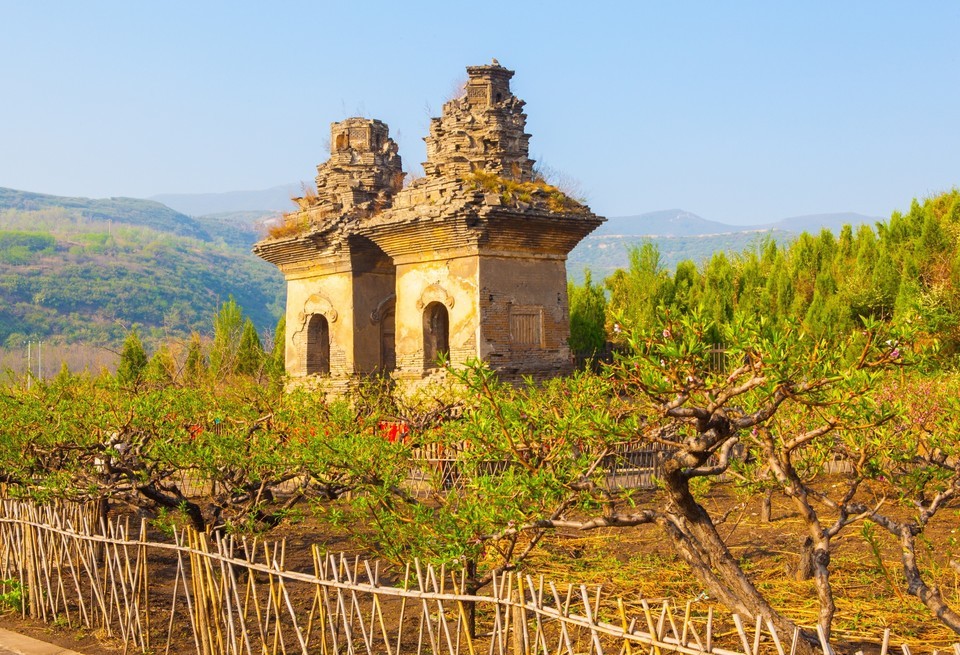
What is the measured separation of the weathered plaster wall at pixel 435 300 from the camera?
1973cm

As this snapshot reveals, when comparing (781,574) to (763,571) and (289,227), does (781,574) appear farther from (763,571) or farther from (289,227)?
(289,227)

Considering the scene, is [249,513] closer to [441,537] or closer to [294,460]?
[294,460]

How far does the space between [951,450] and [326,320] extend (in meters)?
17.2

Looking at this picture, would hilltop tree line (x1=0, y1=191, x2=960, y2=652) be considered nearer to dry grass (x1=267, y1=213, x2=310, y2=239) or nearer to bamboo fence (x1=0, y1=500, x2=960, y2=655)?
bamboo fence (x1=0, y1=500, x2=960, y2=655)

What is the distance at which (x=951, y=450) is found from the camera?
8.50m

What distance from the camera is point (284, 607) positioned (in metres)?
9.87

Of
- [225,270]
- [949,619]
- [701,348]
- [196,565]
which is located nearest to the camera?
[701,348]

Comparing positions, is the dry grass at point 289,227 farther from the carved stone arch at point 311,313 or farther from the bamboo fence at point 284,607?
the bamboo fence at point 284,607

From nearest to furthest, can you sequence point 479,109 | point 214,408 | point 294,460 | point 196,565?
point 196,565 < point 294,460 < point 214,408 < point 479,109

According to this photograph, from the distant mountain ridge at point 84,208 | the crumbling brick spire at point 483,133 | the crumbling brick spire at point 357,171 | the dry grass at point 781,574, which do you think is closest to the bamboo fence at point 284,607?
the dry grass at point 781,574

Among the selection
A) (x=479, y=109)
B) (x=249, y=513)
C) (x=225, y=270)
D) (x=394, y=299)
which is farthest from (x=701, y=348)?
(x=225, y=270)

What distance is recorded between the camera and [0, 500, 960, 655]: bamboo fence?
719 centimetres

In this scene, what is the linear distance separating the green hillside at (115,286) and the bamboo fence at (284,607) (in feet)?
186

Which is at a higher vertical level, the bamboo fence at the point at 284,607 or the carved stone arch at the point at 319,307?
the carved stone arch at the point at 319,307
